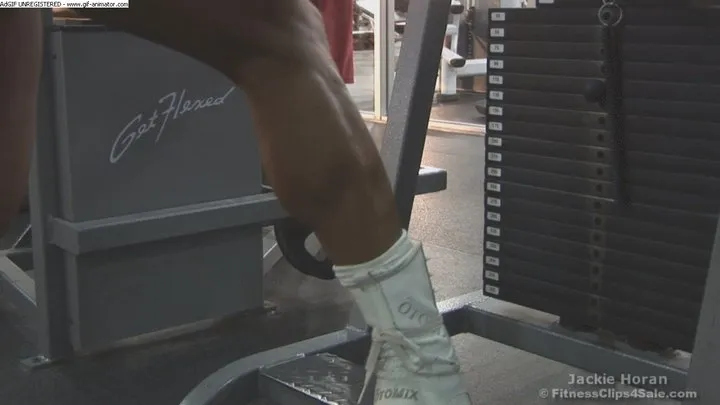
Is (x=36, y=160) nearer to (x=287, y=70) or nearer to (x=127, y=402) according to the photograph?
(x=127, y=402)

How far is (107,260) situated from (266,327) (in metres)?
0.44

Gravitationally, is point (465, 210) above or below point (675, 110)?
below

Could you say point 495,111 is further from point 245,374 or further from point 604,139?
point 245,374

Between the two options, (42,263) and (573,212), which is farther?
(42,263)

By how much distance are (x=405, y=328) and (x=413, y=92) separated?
2.49ft

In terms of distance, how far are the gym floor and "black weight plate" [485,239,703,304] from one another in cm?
26

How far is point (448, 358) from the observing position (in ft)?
2.80

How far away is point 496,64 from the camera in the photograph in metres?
1.60

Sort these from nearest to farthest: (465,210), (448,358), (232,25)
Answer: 1. (232,25)
2. (448,358)
3. (465,210)

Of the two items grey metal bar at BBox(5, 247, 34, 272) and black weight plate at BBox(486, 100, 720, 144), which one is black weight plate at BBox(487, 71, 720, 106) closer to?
black weight plate at BBox(486, 100, 720, 144)

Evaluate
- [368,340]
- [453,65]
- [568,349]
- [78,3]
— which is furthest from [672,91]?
[453,65]

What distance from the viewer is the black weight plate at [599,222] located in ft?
4.51

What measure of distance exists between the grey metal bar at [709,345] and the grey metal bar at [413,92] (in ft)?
1.82

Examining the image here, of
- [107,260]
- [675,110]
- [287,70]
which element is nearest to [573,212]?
[675,110]
